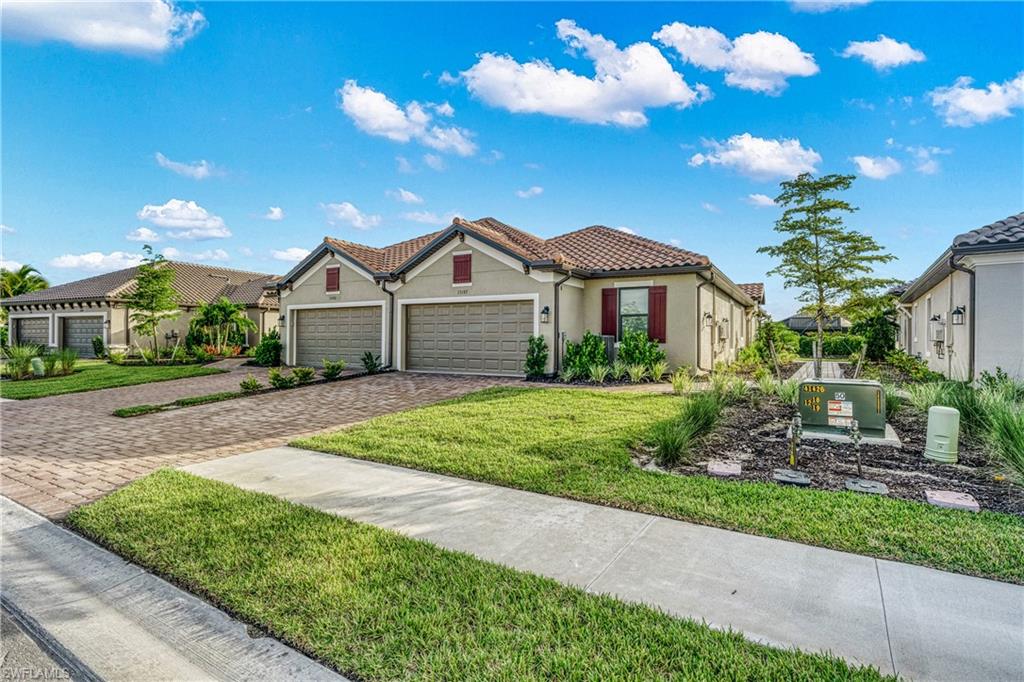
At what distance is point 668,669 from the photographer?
233cm

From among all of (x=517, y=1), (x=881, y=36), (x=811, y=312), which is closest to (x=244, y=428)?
(x=517, y=1)

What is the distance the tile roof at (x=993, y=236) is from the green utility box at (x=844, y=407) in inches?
200

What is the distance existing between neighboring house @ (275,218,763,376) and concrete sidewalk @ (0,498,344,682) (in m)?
11.5

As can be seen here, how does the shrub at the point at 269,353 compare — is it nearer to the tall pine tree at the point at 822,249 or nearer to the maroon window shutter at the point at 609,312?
the maroon window shutter at the point at 609,312

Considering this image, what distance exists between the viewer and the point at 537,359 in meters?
14.2

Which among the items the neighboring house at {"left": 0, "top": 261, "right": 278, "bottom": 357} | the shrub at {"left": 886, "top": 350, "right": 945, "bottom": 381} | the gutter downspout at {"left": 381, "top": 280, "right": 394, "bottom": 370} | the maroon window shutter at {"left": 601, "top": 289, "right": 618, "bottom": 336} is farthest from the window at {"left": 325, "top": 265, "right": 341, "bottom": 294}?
the shrub at {"left": 886, "top": 350, "right": 945, "bottom": 381}

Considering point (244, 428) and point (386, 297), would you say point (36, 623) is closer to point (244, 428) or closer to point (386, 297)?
point (244, 428)

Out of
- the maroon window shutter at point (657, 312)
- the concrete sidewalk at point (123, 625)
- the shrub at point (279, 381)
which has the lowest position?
the concrete sidewalk at point (123, 625)

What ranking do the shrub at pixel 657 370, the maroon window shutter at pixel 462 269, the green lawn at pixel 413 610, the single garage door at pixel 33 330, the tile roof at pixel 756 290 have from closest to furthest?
the green lawn at pixel 413 610 < the shrub at pixel 657 370 < the maroon window shutter at pixel 462 269 < the tile roof at pixel 756 290 < the single garage door at pixel 33 330

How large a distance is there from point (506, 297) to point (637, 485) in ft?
34.4

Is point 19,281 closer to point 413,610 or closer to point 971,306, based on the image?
point 413,610

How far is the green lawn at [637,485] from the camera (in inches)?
144

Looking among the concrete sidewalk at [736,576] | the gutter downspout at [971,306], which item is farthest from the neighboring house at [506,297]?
the concrete sidewalk at [736,576]

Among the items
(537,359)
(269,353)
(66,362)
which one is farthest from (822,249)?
(66,362)
